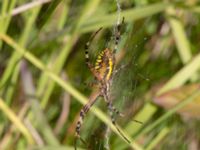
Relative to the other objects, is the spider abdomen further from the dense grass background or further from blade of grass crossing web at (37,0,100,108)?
blade of grass crossing web at (37,0,100,108)

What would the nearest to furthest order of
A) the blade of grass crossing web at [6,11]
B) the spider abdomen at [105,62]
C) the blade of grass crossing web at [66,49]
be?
the spider abdomen at [105,62]
the blade of grass crossing web at [6,11]
the blade of grass crossing web at [66,49]

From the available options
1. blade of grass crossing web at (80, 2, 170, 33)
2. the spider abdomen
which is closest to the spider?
the spider abdomen

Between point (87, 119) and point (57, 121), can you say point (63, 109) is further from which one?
point (87, 119)

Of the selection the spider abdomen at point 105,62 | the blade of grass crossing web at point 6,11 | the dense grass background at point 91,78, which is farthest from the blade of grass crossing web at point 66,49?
the spider abdomen at point 105,62

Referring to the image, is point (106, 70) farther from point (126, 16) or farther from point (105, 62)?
point (126, 16)

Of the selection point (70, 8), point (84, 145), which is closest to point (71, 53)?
point (70, 8)

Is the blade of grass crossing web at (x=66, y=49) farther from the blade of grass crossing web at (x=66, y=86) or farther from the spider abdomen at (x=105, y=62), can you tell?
the spider abdomen at (x=105, y=62)

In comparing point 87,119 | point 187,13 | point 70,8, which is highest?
point 70,8

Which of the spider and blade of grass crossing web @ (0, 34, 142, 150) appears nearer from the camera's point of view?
the spider
